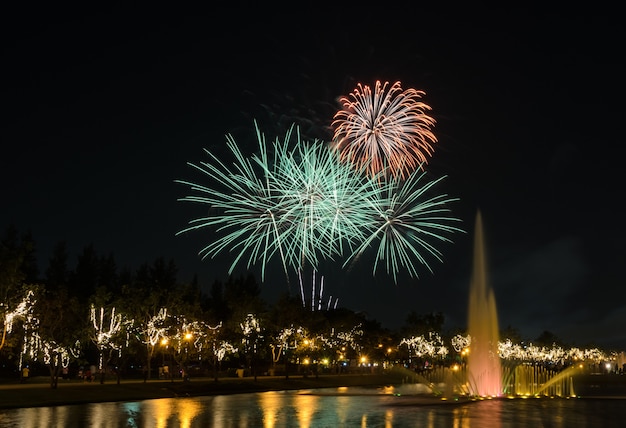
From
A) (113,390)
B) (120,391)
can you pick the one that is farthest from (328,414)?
(113,390)

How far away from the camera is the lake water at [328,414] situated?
88.0 ft

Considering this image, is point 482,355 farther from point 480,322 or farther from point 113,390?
point 113,390

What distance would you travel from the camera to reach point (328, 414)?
31.6 meters

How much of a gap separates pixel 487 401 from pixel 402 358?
314 ft

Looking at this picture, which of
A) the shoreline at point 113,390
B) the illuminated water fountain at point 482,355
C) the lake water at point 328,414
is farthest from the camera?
the illuminated water fountain at point 482,355

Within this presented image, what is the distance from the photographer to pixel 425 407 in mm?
35844

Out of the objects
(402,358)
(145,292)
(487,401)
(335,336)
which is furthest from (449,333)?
(487,401)

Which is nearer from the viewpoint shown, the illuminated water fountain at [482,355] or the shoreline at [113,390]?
the shoreline at [113,390]

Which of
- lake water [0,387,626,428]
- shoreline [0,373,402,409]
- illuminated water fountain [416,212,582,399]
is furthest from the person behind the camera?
illuminated water fountain [416,212,582,399]

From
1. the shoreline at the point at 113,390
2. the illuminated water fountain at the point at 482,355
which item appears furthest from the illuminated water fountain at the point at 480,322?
the shoreline at the point at 113,390

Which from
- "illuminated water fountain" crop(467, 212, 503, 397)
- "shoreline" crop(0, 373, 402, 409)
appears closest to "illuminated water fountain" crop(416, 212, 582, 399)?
"illuminated water fountain" crop(467, 212, 503, 397)

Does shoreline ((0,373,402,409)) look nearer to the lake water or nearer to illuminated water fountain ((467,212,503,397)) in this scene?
the lake water

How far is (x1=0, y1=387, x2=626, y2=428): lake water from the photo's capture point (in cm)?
2683

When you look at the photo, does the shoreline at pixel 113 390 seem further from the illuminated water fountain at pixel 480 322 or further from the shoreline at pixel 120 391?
the illuminated water fountain at pixel 480 322
